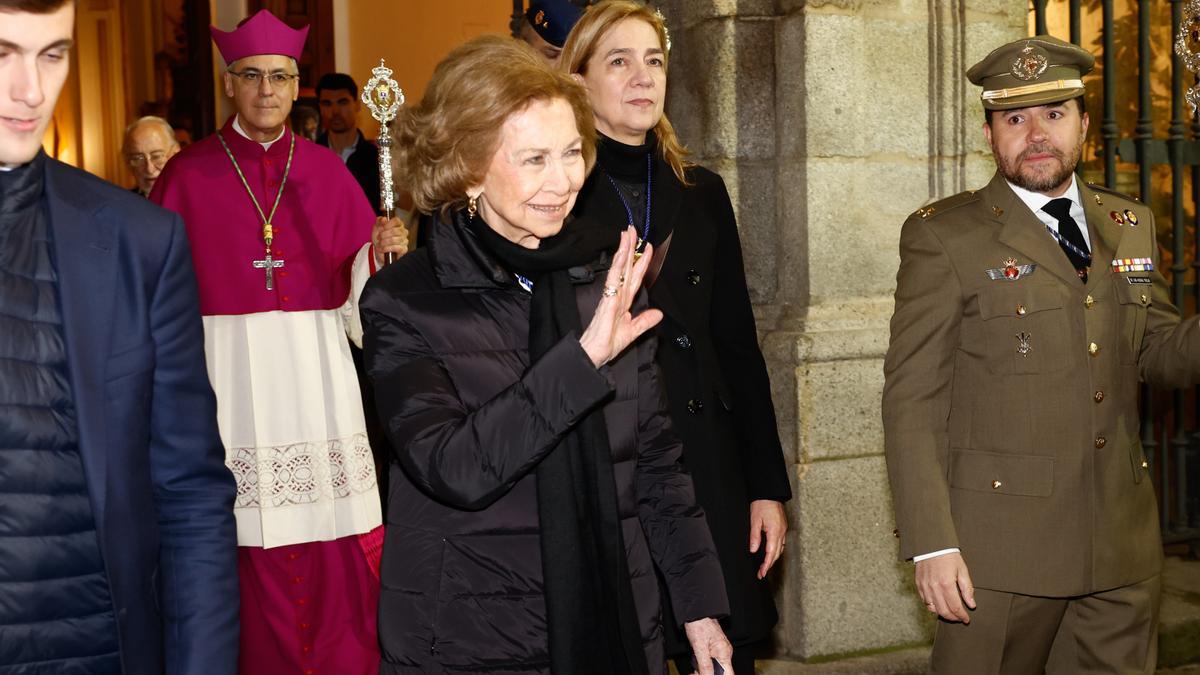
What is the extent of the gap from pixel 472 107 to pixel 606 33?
1165 mm

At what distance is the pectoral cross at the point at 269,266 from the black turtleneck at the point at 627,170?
2060 millimetres

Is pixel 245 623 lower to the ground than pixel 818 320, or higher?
lower

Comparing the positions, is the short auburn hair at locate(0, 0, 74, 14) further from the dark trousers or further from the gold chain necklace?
the gold chain necklace

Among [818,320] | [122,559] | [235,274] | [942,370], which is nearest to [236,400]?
[235,274]

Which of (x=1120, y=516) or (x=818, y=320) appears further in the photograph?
(x=818, y=320)

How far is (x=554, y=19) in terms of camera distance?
4504 millimetres

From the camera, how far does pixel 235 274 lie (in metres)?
5.65

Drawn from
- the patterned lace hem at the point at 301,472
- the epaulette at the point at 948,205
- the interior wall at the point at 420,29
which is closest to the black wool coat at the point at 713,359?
the epaulette at the point at 948,205

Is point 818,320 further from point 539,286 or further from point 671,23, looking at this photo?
point 539,286

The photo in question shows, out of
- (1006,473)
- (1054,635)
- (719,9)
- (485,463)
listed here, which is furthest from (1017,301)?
(719,9)

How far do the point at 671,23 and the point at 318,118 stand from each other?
360cm

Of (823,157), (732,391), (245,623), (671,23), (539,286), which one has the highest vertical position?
(671,23)

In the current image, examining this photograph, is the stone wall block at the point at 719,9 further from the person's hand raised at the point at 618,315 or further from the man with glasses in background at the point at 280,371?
the person's hand raised at the point at 618,315

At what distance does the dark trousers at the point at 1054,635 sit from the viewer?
12.3ft
